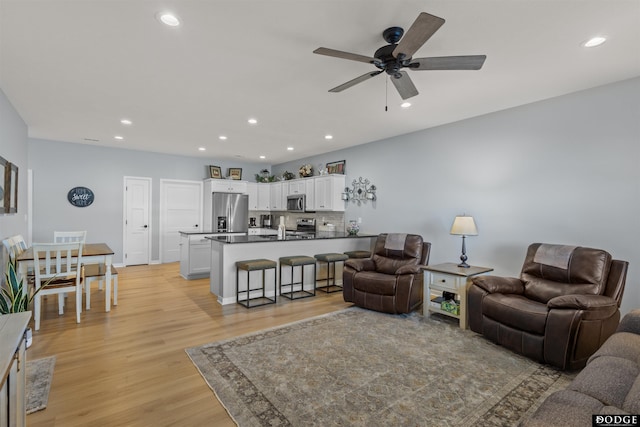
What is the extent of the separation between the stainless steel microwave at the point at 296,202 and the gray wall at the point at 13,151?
15.9ft

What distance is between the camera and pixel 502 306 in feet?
9.86

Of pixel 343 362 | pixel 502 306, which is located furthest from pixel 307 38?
pixel 502 306

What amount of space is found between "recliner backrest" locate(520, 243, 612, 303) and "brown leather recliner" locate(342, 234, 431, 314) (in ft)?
4.04

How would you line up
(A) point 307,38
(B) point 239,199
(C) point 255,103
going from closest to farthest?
(A) point 307,38 < (C) point 255,103 < (B) point 239,199

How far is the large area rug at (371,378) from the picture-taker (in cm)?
205

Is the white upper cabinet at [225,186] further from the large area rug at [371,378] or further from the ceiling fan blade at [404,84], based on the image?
the ceiling fan blade at [404,84]

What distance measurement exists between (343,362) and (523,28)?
2.99 meters

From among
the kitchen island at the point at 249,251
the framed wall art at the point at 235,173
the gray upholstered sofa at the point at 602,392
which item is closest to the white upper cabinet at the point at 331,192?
the kitchen island at the point at 249,251

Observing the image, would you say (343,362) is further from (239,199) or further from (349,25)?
(239,199)

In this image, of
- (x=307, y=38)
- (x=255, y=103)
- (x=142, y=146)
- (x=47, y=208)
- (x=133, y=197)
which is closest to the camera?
(x=307, y=38)

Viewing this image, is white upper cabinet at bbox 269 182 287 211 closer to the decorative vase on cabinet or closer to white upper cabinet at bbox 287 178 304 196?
white upper cabinet at bbox 287 178 304 196

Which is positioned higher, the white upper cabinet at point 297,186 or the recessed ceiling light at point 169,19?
the recessed ceiling light at point 169,19

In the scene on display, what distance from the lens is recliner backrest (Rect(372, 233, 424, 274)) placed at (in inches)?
176

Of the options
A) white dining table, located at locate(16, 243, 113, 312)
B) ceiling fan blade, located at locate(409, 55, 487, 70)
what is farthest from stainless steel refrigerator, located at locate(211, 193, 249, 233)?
ceiling fan blade, located at locate(409, 55, 487, 70)
